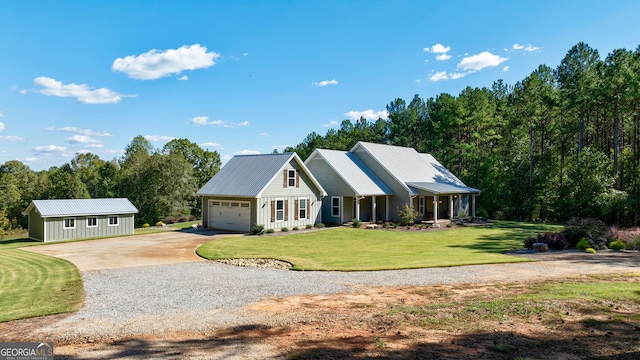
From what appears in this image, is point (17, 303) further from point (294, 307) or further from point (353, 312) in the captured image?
point (353, 312)

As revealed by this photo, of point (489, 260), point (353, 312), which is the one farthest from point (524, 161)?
point (353, 312)

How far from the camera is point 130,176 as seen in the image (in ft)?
158

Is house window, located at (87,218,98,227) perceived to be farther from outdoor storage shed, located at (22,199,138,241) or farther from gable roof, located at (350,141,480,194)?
gable roof, located at (350,141,480,194)

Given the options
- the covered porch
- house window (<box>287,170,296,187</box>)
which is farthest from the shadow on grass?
the covered porch

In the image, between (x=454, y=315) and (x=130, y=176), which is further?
(x=130, y=176)

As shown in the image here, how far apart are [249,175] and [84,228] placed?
36.6ft

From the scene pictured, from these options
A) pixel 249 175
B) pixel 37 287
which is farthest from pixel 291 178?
pixel 37 287

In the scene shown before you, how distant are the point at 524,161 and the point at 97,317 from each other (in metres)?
42.5

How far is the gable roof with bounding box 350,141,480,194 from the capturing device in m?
33.7

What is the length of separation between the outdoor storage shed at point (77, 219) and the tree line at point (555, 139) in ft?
109

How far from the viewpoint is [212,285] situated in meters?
12.1

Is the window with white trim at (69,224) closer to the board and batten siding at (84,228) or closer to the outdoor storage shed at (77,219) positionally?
the outdoor storage shed at (77,219)

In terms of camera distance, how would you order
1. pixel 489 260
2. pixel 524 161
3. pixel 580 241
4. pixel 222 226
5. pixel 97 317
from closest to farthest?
pixel 97 317, pixel 489 260, pixel 580 241, pixel 222 226, pixel 524 161

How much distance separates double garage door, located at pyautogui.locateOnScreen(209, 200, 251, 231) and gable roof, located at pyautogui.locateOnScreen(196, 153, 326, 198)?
0.89 m
